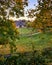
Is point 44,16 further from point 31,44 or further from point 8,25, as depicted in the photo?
point 31,44

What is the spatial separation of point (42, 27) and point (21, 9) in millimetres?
5678

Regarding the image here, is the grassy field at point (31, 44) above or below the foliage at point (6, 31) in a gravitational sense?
below

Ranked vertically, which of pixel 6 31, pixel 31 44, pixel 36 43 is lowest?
pixel 36 43

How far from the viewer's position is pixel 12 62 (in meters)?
14.6

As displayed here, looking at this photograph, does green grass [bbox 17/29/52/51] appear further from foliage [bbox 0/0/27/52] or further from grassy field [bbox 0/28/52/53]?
foliage [bbox 0/0/27/52]

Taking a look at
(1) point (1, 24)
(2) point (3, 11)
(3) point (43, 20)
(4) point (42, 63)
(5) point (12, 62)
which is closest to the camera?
(5) point (12, 62)

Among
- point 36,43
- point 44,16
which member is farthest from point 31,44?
point 44,16

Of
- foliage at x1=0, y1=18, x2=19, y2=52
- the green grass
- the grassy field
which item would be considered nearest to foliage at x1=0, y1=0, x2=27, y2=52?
foliage at x1=0, y1=18, x2=19, y2=52

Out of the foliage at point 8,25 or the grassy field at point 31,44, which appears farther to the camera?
the grassy field at point 31,44

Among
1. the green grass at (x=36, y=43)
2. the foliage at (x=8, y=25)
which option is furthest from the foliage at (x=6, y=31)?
the green grass at (x=36, y=43)

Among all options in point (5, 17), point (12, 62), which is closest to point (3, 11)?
point (5, 17)

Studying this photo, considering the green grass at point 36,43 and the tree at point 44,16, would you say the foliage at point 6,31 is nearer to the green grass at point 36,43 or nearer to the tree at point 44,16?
the tree at point 44,16

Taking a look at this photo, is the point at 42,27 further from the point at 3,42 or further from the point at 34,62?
the point at 34,62

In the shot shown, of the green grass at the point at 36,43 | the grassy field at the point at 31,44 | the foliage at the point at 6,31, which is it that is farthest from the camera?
the green grass at the point at 36,43
